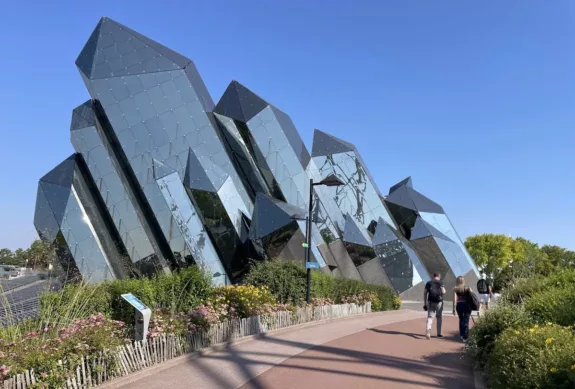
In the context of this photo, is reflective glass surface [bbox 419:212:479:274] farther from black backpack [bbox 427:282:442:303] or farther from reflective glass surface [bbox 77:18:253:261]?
black backpack [bbox 427:282:442:303]

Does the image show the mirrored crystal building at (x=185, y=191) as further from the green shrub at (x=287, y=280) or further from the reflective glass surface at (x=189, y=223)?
the green shrub at (x=287, y=280)

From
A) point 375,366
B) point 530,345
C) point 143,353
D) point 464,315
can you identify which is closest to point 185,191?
point 464,315

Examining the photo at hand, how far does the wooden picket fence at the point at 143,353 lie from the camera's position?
19.7 feet

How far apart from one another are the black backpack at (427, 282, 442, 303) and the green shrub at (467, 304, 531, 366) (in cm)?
270

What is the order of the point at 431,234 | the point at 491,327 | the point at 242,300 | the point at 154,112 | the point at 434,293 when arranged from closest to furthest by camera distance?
1. the point at 491,327
2. the point at 434,293
3. the point at 242,300
4. the point at 154,112
5. the point at 431,234

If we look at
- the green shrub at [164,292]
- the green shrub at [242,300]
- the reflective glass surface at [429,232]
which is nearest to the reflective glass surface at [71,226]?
the green shrub at [242,300]

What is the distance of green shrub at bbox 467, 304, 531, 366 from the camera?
8281 millimetres

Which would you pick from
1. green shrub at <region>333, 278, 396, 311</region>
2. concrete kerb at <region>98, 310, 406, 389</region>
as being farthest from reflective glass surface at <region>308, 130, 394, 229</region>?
concrete kerb at <region>98, 310, 406, 389</region>

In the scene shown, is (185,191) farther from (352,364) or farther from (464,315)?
(352,364)

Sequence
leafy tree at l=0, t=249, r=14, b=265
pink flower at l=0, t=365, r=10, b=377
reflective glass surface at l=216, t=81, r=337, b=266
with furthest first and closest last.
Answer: leafy tree at l=0, t=249, r=14, b=265 → reflective glass surface at l=216, t=81, r=337, b=266 → pink flower at l=0, t=365, r=10, b=377

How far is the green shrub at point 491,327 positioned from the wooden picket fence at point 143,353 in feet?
16.7

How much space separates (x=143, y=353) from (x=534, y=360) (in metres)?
5.82

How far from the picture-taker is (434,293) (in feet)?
38.7

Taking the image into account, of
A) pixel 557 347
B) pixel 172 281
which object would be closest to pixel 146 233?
pixel 172 281
